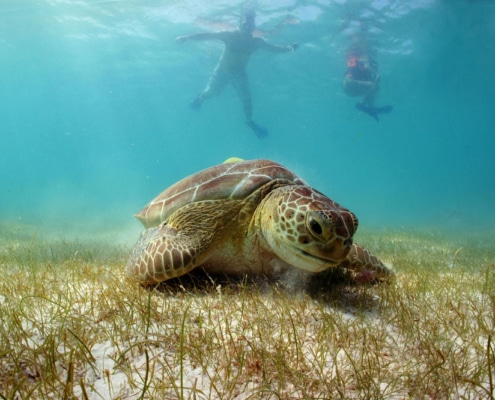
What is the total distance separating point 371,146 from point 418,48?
226 feet

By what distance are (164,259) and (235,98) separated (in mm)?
46593

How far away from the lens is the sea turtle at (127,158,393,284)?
2.56 metres

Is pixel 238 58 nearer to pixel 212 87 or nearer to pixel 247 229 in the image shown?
pixel 212 87

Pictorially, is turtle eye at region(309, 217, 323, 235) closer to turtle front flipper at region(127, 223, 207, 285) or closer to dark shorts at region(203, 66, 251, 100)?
turtle front flipper at region(127, 223, 207, 285)

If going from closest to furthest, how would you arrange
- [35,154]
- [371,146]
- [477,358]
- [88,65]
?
[477,358] < [88,65] < [371,146] < [35,154]

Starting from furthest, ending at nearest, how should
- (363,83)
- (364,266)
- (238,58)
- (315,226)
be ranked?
(238,58)
(363,83)
(364,266)
(315,226)

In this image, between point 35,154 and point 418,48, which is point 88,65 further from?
point 35,154

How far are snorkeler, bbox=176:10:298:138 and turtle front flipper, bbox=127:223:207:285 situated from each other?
20.1 metres

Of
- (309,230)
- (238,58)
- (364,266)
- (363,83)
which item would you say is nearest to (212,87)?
(238,58)

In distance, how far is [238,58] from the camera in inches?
976

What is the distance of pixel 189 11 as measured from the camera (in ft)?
81.4

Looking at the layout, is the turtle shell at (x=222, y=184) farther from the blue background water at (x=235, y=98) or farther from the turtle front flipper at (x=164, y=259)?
the blue background water at (x=235, y=98)

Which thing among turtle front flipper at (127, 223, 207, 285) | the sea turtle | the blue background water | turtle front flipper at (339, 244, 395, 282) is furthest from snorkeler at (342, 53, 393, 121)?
turtle front flipper at (127, 223, 207, 285)

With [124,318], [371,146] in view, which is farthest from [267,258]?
[371,146]
